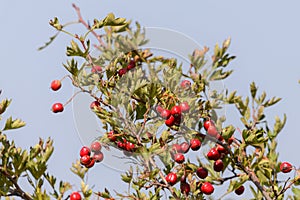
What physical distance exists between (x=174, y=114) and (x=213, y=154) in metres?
0.46

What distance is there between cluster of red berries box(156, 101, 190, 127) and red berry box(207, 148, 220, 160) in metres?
0.35

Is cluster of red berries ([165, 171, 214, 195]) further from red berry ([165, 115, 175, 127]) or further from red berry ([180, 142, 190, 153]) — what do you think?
red berry ([165, 115, 175, 127])

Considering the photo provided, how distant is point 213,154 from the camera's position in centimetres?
458

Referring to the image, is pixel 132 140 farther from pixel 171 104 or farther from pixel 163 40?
pixel 163 40

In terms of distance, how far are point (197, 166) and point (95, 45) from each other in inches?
55.3

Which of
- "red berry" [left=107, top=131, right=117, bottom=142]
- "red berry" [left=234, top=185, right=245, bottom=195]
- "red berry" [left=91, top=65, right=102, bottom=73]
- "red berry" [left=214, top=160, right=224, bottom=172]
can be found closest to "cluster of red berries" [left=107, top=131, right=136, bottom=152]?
"red berry" [left=107, top=131, right=117, bottom=142]

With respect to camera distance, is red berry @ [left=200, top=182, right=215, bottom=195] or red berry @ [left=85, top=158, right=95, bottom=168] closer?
red berry @ [left=200, top=182, right=215, bottom=195]

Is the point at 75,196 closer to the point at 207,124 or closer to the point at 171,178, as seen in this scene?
the point at 171,178

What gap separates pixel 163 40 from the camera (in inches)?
199

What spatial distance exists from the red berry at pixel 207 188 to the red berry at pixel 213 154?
235 millimetres

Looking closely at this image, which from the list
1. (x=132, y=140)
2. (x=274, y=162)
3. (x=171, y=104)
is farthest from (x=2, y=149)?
(x=274, y=162)

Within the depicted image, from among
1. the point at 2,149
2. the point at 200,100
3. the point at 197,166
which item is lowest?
the point at 2,149

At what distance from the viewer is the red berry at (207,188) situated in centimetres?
464

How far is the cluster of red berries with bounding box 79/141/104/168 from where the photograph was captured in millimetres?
4988
